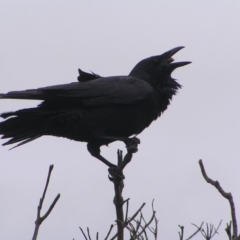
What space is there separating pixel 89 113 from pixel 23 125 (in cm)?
84

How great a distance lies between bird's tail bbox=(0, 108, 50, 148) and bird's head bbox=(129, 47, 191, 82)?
184cm

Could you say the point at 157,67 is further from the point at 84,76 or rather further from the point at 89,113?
the point at 89,113

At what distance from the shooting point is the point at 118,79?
7.58 meters

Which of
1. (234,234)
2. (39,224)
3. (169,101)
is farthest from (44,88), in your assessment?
(234,234)

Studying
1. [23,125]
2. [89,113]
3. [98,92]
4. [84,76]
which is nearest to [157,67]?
[84,76]

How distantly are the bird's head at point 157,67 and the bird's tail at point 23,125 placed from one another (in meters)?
1.84

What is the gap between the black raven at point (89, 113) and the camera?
268 inches

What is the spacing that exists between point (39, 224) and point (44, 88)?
3.87m

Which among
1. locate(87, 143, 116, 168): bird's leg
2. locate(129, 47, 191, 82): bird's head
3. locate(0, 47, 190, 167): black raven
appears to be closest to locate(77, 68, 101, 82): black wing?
locate(0, 47, 190, 167): black raven

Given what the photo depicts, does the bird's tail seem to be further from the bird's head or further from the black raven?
the bird's head

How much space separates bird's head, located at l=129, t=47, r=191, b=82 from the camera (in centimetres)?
799

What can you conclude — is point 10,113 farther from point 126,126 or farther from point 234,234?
point 234,234

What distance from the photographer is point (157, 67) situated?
8109 millimetres

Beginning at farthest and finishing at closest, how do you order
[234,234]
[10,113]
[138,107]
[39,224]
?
[138,107]
[10,113]
[39,224]
[234,234]
